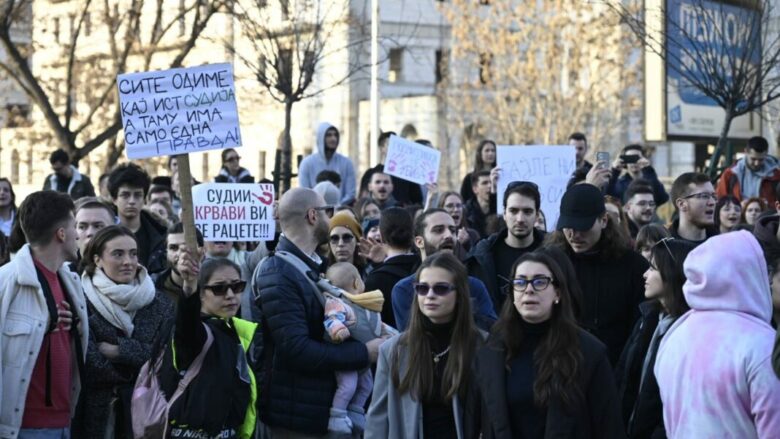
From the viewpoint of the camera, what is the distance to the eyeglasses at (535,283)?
6.55m

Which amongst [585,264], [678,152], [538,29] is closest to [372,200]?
[585,264]

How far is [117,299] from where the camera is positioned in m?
8.18

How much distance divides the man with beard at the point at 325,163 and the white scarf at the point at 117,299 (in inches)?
326

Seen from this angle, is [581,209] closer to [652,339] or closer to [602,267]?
[602,267]

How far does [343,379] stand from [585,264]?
1828mm

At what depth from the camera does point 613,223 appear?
8625 mm

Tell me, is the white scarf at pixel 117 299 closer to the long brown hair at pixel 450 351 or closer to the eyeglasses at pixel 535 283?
the long brown hair at pixel 450 351

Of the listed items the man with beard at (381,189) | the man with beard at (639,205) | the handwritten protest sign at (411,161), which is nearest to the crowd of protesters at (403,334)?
the man with beard at (639,205)

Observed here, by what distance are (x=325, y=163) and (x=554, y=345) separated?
10600mm

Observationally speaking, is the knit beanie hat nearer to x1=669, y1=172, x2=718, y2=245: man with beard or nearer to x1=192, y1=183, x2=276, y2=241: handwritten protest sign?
x1=192, y1=183, x2=276, y2=241: handwritten protest sign

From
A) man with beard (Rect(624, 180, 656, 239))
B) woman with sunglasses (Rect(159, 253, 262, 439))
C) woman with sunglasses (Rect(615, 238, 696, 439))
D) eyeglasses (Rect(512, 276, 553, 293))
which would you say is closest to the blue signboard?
man with beard (Rect(624, 180, 656, 239))

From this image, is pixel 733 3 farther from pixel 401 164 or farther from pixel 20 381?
pixel 20 381

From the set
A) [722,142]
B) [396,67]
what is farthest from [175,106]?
[396,67]

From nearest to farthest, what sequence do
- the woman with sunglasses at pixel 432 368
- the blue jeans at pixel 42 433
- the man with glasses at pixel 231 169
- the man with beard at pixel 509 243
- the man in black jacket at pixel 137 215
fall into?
the woman with sunglasses at pixel 432 368 → the blue jeans at pixel 42 433 → the man with beard at pixel 509 243 → the man in black jacket at pixel 137 215 → the man with glasses at pixel 231 169
